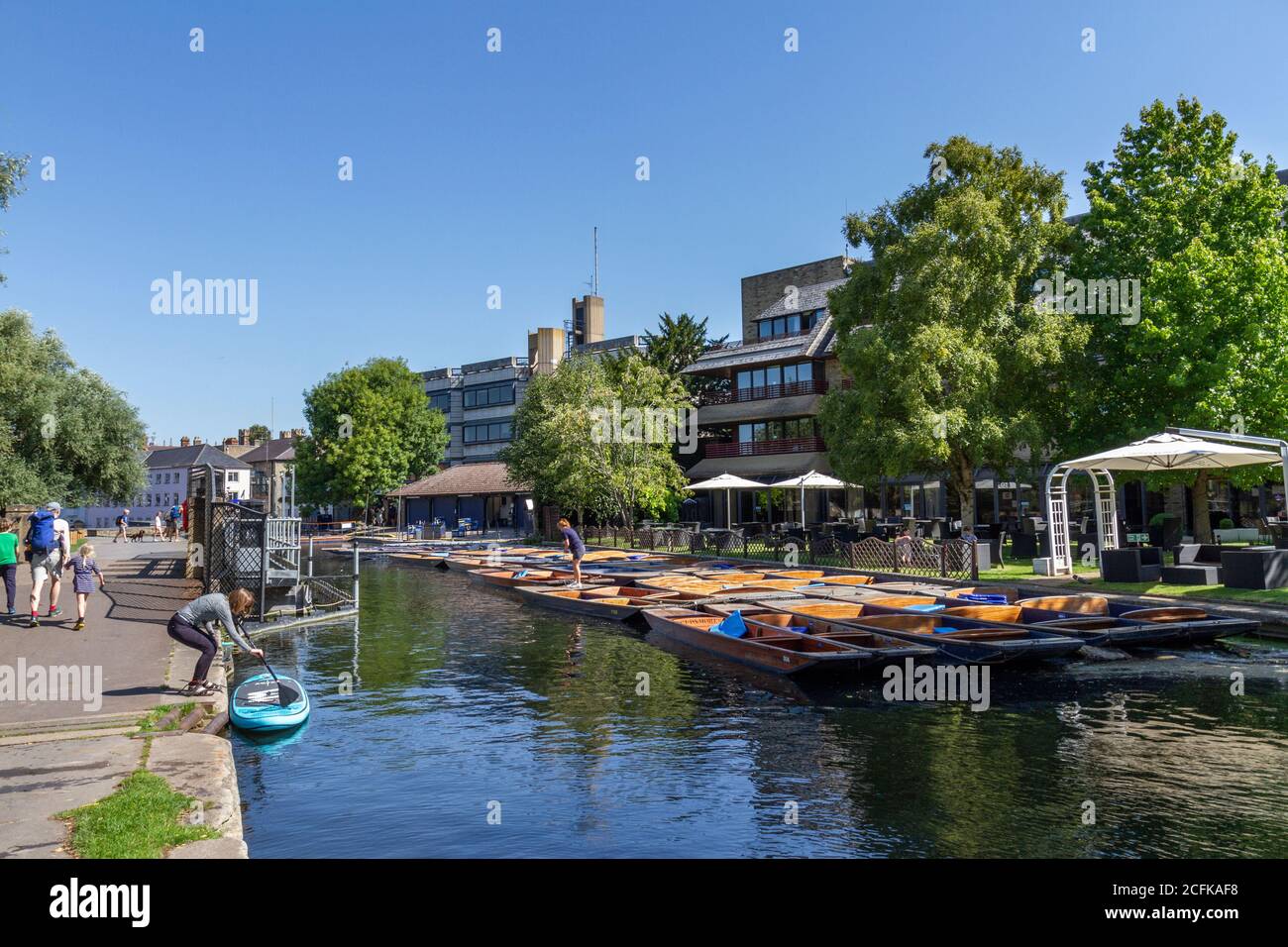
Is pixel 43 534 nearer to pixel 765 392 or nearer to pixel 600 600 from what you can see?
pixel 600 600

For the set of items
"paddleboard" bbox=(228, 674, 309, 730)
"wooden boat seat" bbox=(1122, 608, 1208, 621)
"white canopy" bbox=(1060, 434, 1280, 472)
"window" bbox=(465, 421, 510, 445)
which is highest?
"window" bbox=(465, 421, 510, 445)

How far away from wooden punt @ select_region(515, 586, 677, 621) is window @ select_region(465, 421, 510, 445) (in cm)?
5694

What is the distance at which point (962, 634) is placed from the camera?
16.1 m

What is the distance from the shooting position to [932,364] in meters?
30.5

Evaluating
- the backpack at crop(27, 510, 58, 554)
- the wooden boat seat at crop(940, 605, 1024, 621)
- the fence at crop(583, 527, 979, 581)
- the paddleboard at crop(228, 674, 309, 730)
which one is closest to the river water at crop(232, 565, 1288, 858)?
the paddleboard at crop(228, 674, 309, 730)

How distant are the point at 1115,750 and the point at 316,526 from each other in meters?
76.6

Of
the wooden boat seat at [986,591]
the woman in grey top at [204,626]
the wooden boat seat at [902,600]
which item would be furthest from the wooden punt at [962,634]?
the woman in grey top at [204,626]

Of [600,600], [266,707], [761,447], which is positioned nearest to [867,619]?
[600,600]

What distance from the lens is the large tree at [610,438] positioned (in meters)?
45.0

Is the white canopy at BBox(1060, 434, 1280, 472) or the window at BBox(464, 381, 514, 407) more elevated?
the window at BBox(464, 381, 514, 407)

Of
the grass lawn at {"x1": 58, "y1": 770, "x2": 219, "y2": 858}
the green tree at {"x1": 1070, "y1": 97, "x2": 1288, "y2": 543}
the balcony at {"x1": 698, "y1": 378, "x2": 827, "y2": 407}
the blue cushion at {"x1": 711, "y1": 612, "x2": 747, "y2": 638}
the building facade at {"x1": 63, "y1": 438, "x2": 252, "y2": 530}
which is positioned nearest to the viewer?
the grass lawn at {"x1": 58, "y1": 770, "x2": 219, "y2": 858}

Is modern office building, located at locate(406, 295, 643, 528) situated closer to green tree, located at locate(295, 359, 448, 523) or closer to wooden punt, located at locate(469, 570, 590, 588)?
green tree, located at locate(295, 359, 448, 523)

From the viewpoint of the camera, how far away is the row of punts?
15391 mm
